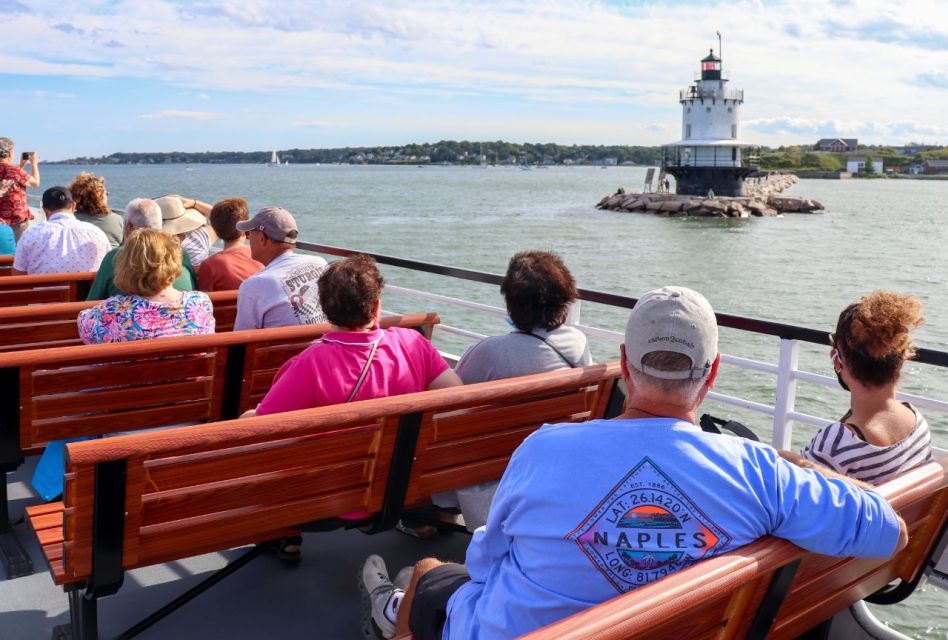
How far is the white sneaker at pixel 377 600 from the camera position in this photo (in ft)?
9.45

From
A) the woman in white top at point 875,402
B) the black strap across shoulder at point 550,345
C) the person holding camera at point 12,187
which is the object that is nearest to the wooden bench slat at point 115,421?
the black strap across shoulder at point 550,345

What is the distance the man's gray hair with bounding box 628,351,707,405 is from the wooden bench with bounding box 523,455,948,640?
12.4 inches

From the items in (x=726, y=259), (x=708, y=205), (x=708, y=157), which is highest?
(x=708, y=157)

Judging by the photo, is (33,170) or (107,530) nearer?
(107,530)

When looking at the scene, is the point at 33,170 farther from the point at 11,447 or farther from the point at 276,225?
the point at 11,447

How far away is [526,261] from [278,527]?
124 centimetres

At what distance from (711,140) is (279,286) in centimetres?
8405

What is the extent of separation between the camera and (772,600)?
2.04m

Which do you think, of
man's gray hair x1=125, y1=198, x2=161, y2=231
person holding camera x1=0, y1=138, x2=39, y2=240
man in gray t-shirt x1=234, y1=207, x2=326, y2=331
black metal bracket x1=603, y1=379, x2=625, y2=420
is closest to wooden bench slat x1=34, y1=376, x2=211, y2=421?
man in gray t-shirt x1=234, y1=207, x2=326, y2=331

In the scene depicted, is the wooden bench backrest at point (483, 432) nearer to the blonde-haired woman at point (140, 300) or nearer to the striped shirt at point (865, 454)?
the striped shirt at point (865, 454)

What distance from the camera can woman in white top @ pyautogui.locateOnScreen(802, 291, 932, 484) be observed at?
2719 millimetres

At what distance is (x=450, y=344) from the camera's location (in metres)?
20.4

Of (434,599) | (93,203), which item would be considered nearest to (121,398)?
(434,599)

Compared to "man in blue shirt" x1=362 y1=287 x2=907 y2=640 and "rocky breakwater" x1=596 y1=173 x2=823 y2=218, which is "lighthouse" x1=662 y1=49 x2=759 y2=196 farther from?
"man in blue shirt" x1=362 y1=287 x2=907 y2=640
